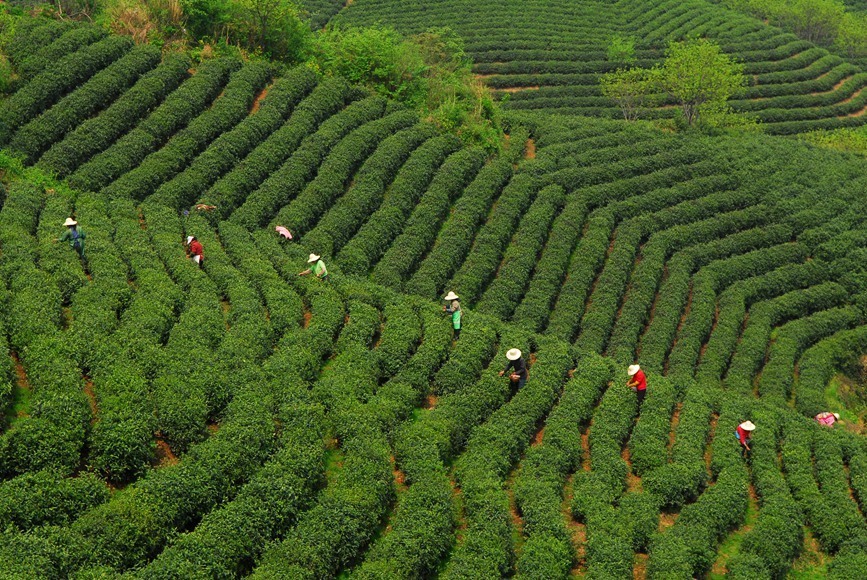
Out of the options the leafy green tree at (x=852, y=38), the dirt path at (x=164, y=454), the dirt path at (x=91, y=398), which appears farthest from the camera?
the leafy green tree at (x=852, y=38)

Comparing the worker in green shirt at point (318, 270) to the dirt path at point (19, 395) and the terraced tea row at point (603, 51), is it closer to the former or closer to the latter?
the dirt path at point (19, 395)

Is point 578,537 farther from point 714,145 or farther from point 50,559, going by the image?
point 714,145

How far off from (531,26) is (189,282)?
6160cm

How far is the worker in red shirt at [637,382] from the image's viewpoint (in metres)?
25.2

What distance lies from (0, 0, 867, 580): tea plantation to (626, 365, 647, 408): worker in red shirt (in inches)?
16.5

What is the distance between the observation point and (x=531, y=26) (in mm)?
80062

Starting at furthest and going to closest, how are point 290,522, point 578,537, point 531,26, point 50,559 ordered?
point 531,26 → point 578,537 → point 290,522 → point 50,559

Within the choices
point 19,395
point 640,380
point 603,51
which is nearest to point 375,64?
point 640,380

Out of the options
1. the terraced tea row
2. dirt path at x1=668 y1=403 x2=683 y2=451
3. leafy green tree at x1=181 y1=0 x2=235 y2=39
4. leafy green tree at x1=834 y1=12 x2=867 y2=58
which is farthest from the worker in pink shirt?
leafy green tree at x1=834 y1=12 x2=867 y2=58

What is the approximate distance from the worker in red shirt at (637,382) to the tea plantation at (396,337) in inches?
16.5

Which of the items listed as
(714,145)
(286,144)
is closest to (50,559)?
(286,144)

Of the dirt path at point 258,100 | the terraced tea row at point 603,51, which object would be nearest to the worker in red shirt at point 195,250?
the dirt path at point 258,100

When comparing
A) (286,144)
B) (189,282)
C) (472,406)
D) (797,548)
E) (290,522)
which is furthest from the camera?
(286,144)

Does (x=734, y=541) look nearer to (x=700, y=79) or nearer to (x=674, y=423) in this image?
(x=674, y=423)
